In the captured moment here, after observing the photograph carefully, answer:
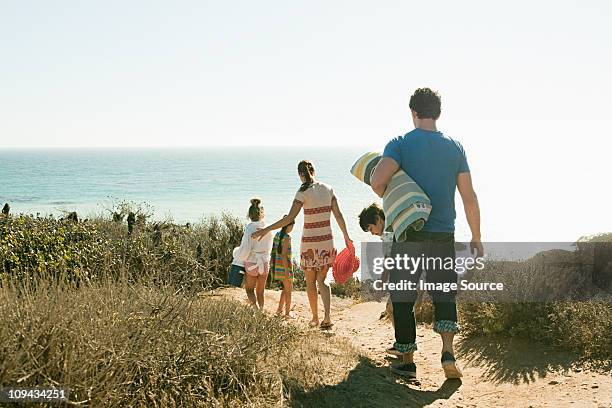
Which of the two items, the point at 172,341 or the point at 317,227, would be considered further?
the point at 317,227

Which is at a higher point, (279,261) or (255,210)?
(255,210)

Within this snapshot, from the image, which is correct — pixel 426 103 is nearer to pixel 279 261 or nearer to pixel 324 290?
pixel 324 290

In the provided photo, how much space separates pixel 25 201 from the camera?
51.8 metres

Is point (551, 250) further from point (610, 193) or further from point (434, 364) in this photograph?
point (610, 193)

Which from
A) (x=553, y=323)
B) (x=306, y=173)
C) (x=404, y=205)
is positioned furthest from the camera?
(x=306, y=173)

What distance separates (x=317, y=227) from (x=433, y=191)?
267cm

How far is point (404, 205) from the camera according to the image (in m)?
5.45

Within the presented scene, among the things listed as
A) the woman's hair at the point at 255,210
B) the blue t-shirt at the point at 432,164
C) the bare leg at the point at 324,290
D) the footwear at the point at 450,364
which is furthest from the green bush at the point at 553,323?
the woman's hair at the point at 255,210

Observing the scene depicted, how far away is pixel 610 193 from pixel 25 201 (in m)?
44.3

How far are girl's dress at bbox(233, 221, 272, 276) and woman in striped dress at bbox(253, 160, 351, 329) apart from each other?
22.8 inches

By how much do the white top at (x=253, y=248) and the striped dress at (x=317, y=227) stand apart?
73 cm

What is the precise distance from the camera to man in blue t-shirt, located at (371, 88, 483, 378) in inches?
219

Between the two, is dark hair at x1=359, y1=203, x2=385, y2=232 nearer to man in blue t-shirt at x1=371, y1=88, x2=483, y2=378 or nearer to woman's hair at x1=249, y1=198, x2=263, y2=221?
woman's hair at x1=249, y1=198, x2=263, y2=221

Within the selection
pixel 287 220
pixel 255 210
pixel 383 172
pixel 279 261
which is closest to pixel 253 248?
pixel 279 261
